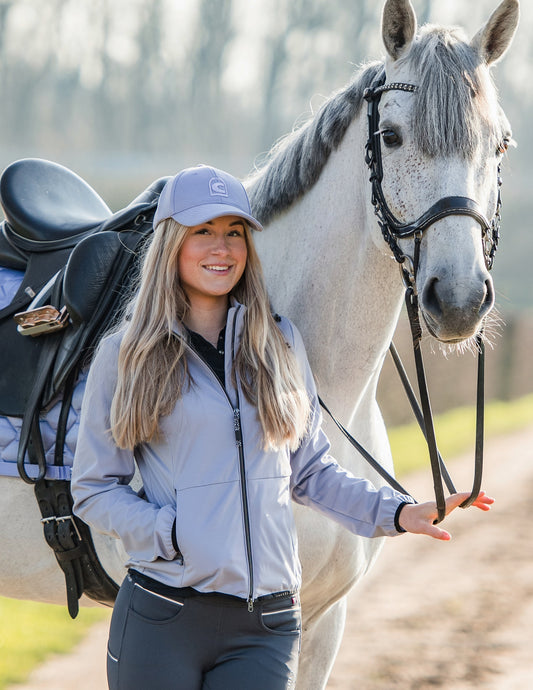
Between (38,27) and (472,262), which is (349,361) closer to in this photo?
(472,262)

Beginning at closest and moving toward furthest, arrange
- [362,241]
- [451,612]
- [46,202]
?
[362,241] < [46,202] < [451,612]

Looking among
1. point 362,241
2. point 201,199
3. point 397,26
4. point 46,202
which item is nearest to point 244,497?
point 201,199

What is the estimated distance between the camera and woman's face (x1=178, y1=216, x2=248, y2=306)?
1739 mm

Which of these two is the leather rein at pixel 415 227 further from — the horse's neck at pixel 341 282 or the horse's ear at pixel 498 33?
the horse's ear at pixel 498 33

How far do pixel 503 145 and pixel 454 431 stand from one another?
29.2ft

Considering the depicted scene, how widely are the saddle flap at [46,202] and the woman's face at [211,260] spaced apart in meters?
0.88

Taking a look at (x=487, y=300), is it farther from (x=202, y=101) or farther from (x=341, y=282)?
(x=202, y=101)

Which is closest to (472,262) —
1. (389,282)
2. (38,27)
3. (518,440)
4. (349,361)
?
(389,282)

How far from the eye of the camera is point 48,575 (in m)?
2.35

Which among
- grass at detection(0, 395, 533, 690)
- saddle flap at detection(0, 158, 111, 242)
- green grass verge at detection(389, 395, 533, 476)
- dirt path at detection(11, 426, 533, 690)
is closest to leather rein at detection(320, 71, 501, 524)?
saddle flap at detection(0, 158, 111, 242)

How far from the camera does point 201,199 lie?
5.66 ft

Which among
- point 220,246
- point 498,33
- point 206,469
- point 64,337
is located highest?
point 498,33

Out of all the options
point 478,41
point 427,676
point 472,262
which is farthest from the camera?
point 427,676

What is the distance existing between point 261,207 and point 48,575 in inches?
49.2
